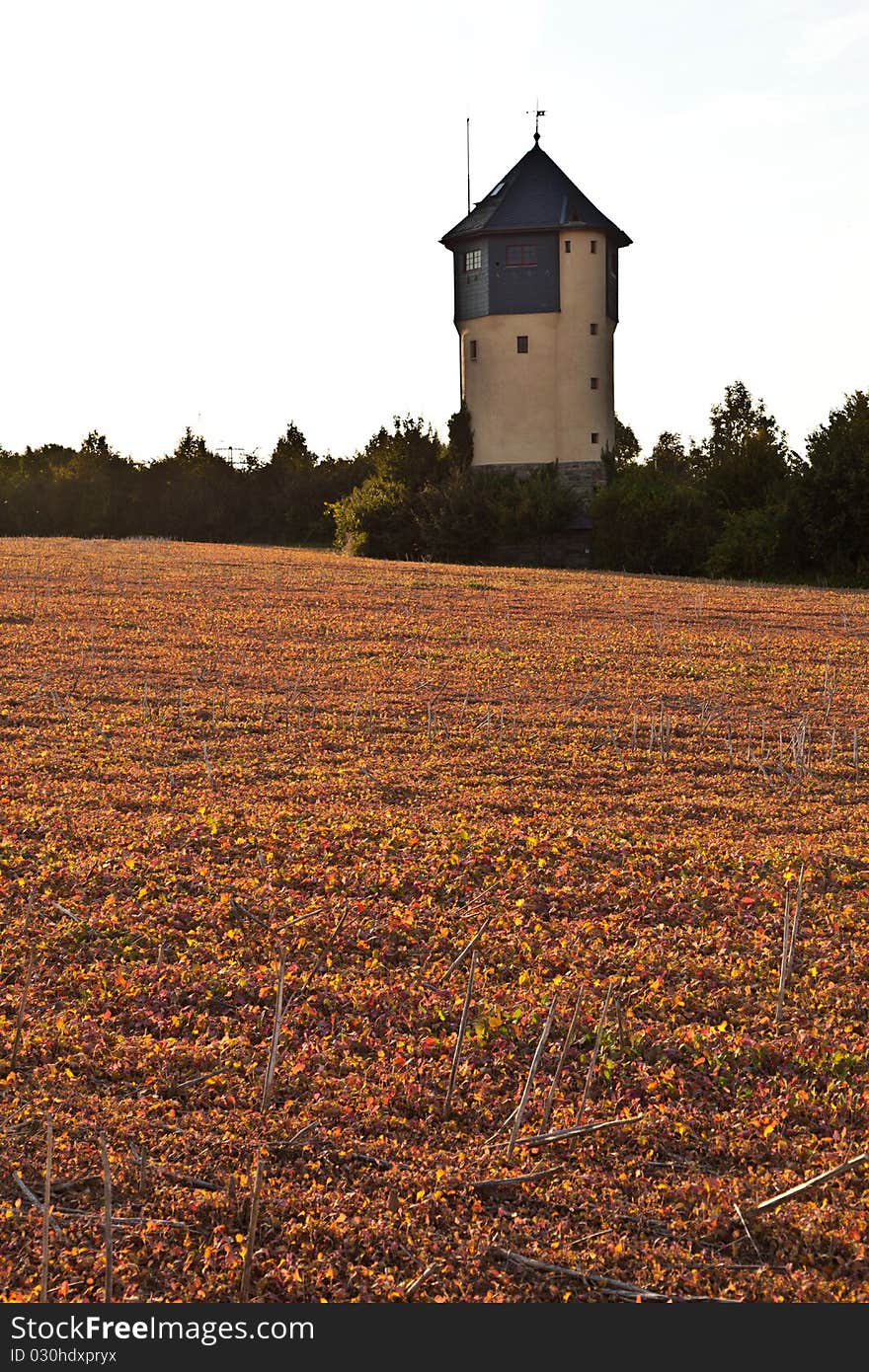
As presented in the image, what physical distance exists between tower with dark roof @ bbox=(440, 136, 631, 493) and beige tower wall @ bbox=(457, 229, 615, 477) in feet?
0.11

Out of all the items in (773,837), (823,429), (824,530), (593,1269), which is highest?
(823,429)

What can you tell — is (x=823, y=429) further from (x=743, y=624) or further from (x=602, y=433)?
(x=743, y=624)

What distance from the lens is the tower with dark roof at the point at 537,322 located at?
40125 millimetres

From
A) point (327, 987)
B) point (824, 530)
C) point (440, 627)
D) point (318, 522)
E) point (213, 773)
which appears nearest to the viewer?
point (327, 987)

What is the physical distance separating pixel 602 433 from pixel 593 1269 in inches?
1576

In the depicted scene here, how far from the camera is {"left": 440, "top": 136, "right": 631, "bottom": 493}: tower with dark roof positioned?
40125mm

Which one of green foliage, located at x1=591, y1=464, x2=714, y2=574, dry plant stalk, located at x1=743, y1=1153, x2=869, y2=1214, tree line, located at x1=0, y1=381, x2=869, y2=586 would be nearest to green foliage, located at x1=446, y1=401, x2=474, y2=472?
tree line, located at x1=0, y1=381, x2=869, y2=586

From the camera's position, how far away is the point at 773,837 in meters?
6.39

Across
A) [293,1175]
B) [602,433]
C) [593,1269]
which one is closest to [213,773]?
[293,1175]

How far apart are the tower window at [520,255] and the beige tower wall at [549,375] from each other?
3.18 feet

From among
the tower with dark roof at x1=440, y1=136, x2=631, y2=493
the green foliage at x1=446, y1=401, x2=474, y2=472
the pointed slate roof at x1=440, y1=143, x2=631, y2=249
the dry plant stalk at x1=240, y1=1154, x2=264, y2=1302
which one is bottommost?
the dry plant stalk at x1=240, y1=1154, x2=264, y2=1302

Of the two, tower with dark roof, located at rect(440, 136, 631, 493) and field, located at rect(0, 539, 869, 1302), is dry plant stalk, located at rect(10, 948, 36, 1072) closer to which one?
field, located at rect(0, 539, 869, 1302)

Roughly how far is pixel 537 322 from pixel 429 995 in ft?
127

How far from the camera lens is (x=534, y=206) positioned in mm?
40375
